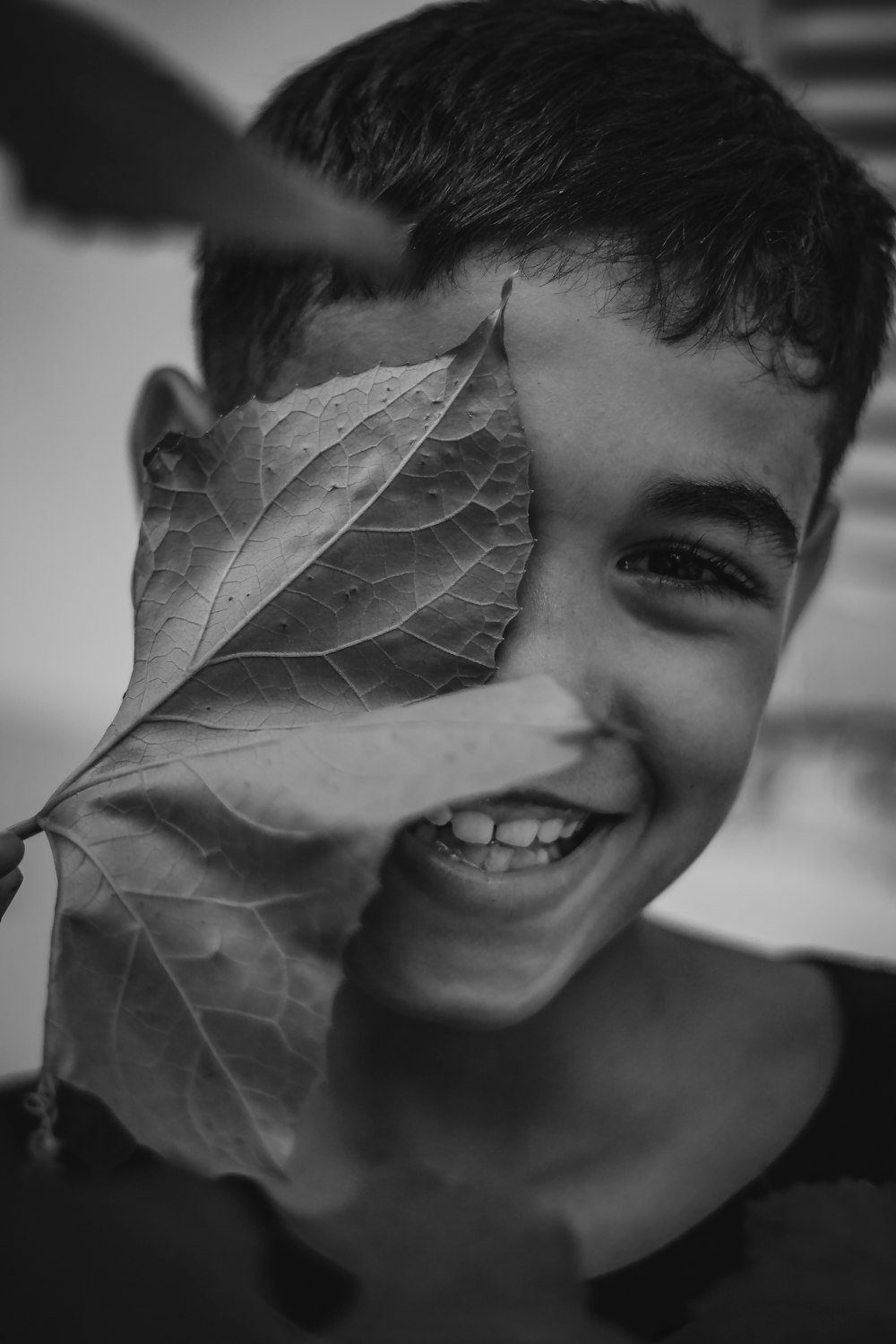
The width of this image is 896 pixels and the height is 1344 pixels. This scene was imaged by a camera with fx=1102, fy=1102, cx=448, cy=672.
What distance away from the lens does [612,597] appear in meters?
0.51

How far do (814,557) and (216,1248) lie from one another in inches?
22.8

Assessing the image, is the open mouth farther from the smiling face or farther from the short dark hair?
the short dark hair

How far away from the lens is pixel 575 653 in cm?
48

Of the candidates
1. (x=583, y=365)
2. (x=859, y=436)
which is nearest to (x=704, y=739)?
(x=583, y=365)

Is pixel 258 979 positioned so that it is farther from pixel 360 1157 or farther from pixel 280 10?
pixel 280 10

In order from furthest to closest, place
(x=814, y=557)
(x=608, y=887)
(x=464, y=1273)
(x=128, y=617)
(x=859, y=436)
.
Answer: (x=128, y=617), (x=859, y=436), (x=814, y=557), (x=608, y=887), (x=464, y=1273)

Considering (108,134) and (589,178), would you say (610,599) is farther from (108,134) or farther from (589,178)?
(108,134)

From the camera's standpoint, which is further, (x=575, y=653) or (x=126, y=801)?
(x=575, y=653)

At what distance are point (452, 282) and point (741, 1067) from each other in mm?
527

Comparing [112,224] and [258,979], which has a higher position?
[112,224]

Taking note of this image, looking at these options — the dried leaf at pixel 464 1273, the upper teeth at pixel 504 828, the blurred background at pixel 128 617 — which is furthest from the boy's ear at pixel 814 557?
the blurred background at pixel 128 617

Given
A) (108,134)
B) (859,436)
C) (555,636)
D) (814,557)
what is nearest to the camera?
(108,134)

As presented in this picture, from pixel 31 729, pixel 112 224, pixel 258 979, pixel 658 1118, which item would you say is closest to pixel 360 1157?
pixel 658 1118

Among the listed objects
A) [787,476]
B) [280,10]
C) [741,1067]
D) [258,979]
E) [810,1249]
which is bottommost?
[741,1067]
